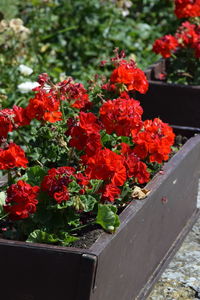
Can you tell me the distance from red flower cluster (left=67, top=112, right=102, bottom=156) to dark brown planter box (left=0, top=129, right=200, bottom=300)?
0.27m

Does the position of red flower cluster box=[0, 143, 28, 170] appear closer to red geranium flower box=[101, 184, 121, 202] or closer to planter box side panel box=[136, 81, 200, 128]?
red geranium flower box=[101, 184, 121, 202]

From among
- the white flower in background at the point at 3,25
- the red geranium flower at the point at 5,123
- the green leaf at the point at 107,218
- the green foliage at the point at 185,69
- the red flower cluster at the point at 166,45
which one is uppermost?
the red geranium flower at the point at 5,123

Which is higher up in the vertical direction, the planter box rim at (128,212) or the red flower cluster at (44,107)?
the red flower cluster at (44,107)

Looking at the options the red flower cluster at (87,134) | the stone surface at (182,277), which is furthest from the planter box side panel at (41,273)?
the stone surface at (182,277)

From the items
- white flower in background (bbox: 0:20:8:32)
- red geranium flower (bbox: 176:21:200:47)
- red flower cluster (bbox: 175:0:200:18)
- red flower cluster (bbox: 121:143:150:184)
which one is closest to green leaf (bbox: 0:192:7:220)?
red flower cluster (bbox: 121:143:150:184)

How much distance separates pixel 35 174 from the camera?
308 centimetres

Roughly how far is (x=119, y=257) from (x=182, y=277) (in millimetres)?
811

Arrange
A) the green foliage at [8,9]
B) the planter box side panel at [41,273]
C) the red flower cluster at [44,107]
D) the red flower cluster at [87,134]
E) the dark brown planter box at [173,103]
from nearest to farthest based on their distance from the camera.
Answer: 1. the planter box side panel at [41,273]
2. the red flower cluster at [87,134]
3. the red flower cluster at [44,107]
4. the dark brown planter box at [173,103]
5. the green foliage at [8,9]

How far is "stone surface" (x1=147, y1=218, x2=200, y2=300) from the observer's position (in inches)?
137

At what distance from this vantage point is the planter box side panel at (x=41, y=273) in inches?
104

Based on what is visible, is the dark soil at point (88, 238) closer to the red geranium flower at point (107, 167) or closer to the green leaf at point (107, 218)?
the green leaf at point (107, 218)

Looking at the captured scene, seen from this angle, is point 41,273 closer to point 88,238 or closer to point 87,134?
point 88,238

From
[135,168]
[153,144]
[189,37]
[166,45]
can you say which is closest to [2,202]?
[135,168]

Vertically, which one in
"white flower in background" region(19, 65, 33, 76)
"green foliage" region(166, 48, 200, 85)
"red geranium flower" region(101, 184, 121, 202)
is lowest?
"white flower in background" region(19, 65, 33, 76)
